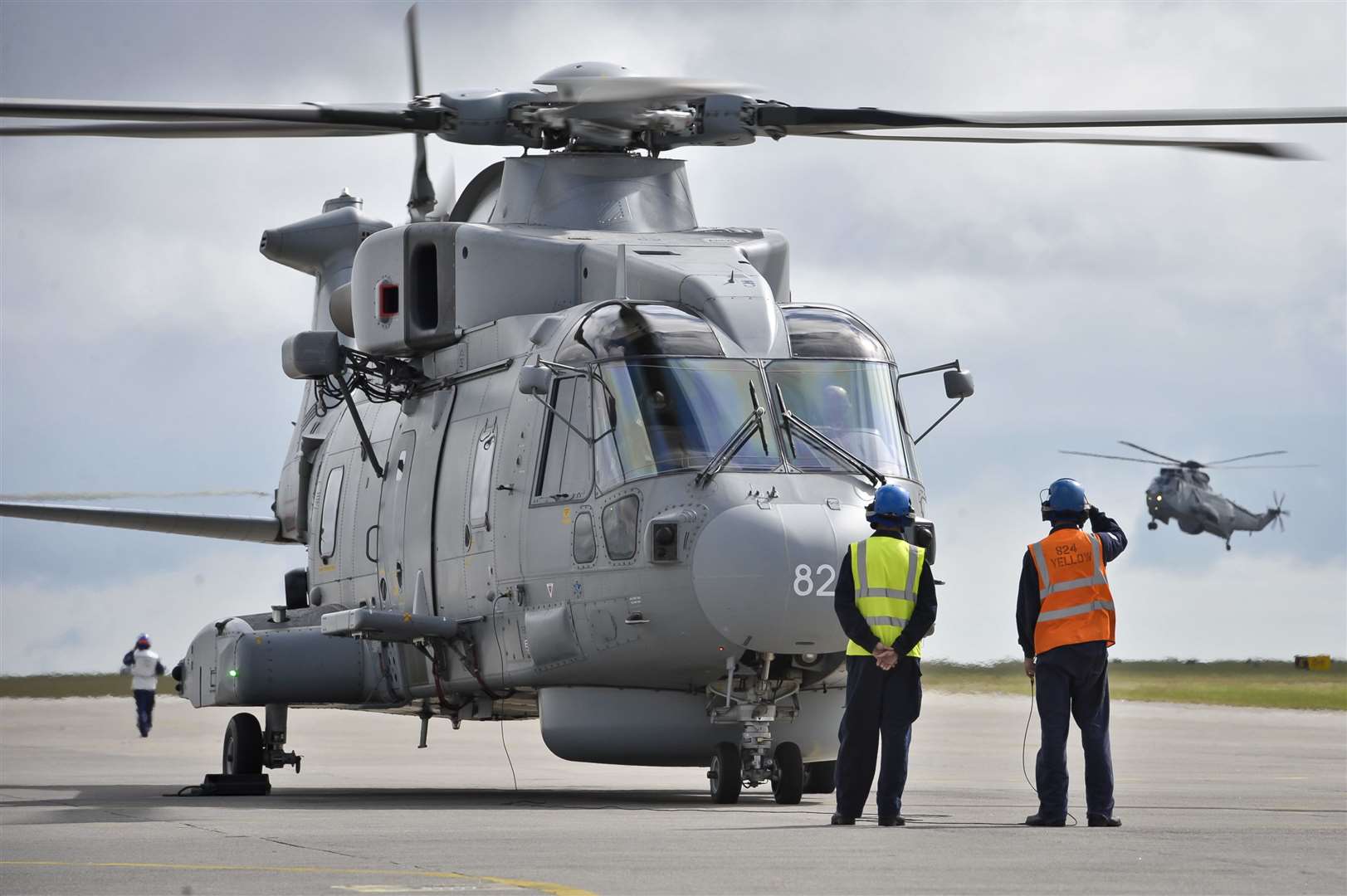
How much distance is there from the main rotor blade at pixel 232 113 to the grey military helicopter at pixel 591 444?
0.03 meters

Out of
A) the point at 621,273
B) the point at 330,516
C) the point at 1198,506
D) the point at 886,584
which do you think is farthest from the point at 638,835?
the point at 1198,506

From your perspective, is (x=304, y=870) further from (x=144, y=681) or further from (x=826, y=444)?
(x=144, y=681)

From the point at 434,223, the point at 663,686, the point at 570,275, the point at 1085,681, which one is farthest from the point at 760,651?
the point at 434,223

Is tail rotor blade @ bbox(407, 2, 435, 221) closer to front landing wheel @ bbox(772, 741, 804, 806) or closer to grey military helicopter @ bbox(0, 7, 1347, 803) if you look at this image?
grey military helicopter @ bbox(0, 7, 1347, 803)

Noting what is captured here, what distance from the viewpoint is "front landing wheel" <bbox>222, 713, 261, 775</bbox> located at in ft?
59.8

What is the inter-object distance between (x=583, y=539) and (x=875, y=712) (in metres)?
3.26

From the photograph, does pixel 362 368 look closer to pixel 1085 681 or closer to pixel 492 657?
pixel 492 657

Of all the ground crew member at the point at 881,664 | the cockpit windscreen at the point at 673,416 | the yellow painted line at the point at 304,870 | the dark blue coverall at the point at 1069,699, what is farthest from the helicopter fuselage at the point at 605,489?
the yellow painted line at the point at 304,870

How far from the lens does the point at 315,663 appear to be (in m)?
17.3

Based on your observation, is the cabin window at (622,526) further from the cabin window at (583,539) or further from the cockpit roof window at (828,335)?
the cockpit roof window at (828,335)

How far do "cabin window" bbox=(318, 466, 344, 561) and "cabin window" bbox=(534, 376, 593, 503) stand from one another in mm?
4494

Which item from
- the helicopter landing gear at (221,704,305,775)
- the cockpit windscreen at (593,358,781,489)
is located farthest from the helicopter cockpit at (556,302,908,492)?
the helicopter landing gear at (221,704,305,775)

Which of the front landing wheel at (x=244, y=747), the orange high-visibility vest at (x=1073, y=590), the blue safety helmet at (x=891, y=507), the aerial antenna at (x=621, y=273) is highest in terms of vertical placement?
the aerial antenna at (x=621, y=273)

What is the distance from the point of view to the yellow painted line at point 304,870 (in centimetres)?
812
